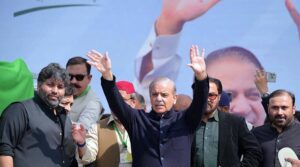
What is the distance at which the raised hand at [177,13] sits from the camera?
481 centimetres

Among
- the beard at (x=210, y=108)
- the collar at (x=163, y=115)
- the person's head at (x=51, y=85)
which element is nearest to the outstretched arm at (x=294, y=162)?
the beard at (x=210, y=108)

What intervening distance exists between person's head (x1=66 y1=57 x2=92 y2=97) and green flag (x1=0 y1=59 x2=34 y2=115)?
28 cm

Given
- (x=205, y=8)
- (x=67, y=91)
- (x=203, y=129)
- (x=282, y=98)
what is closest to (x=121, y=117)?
(x=67, y=91)

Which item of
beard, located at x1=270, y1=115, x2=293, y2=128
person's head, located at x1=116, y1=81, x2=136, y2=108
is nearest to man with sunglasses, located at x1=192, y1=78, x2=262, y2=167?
beard, located at x1=270, y1=115, x2=293, y2=128

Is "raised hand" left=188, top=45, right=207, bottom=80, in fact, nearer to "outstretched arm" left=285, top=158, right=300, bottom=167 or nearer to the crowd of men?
the crowd of men

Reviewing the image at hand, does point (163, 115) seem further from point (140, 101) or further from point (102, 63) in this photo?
point (140, 101)

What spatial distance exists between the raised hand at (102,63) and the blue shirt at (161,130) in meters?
0.03

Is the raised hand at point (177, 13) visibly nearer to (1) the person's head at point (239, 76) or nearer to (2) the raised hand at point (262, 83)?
(1) the person's head at point (239, 76)

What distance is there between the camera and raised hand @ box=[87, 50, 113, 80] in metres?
2.65

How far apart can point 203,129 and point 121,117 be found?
500mm

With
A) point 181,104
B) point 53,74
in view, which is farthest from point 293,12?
point 53,74

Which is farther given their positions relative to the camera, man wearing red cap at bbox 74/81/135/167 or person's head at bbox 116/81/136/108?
person's head at bbox 116/81/136/108

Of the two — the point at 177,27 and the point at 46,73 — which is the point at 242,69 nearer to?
the point at 177,27

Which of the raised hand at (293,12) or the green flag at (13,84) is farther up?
the raised hand at (293,12)
